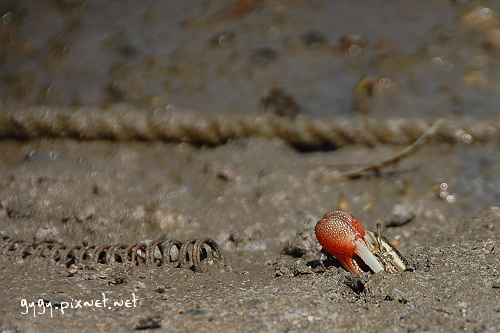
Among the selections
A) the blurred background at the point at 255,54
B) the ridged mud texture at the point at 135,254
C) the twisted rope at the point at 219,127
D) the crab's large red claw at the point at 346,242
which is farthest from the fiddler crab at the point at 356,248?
the blurred background at the point at 255,54

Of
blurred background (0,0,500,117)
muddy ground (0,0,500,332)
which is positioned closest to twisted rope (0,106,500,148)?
muddy ground (0,0,500,332)

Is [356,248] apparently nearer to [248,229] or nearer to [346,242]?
[346,242]

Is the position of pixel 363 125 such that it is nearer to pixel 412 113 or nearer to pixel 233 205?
pixel 412 113

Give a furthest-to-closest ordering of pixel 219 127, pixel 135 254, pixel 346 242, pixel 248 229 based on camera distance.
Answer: pixel 219 127
pixel 248 229
pixel 135 254
pixel 346 242

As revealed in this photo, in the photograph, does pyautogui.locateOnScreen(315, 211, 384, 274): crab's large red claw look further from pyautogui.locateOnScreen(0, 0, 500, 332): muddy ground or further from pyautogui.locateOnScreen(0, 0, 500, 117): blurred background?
pyautogui.locateOnScreen(0, 0, 500, 117): blurred background

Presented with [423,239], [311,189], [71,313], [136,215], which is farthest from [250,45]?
[71,313]

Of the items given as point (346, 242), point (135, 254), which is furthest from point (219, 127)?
point (346, 242)

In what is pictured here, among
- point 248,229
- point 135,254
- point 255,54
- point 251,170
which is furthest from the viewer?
point 255,54
